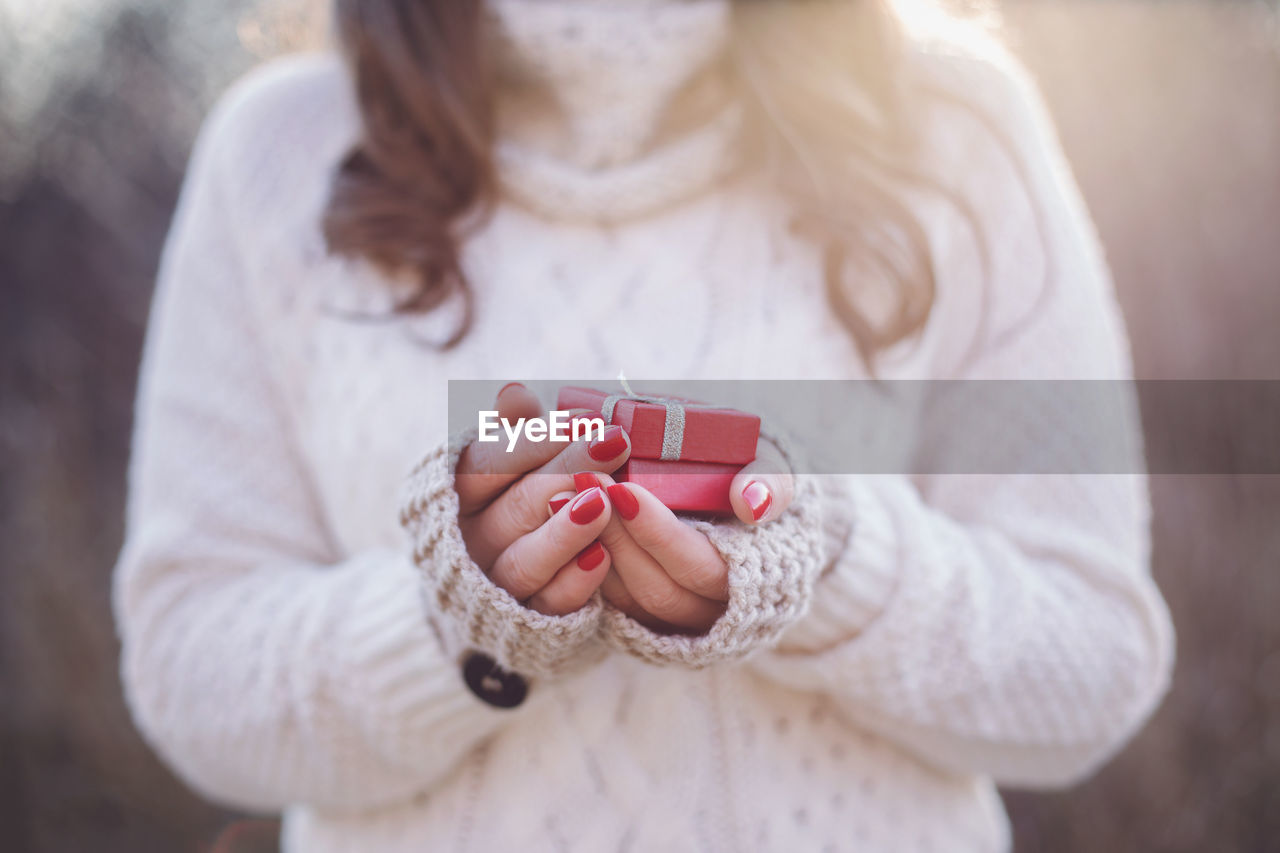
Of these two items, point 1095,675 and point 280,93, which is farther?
point 280,93

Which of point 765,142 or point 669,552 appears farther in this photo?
point 765,142

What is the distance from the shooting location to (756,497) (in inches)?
24.4

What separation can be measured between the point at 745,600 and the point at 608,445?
152 mm

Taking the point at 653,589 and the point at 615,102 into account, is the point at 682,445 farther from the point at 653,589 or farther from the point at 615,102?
the point at 615,102

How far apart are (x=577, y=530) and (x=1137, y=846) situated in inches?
97.9

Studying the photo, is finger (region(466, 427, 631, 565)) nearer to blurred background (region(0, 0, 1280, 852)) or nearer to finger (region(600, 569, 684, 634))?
finger (region(600, 569, 684, 634))

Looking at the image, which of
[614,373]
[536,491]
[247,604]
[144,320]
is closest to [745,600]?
[536,491]

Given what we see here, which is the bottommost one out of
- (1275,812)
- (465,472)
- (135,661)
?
(1275,812)

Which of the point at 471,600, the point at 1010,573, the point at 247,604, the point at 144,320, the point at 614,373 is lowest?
the point at 144,320

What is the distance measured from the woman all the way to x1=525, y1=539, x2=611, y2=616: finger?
23 centimetres

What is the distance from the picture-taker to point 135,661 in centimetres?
100

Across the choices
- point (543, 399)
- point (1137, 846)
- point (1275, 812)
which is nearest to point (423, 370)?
point (543, 399)

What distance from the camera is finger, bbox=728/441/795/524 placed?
0.62 meters

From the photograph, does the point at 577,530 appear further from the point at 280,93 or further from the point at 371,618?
the point at 280,93
